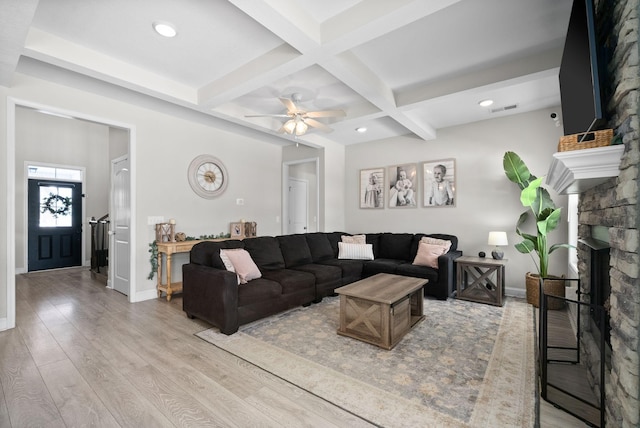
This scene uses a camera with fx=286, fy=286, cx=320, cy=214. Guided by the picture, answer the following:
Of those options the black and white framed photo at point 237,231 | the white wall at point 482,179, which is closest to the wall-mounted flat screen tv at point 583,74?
the white wall at point 482,179

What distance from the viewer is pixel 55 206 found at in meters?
6.38

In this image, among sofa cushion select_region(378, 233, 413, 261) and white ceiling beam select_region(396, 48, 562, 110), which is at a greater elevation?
white ceiling beam select_region(396, 48, 562, 110)

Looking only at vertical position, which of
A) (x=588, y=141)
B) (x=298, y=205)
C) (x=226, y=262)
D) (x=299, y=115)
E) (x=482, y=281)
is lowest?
(x=482, y=281)

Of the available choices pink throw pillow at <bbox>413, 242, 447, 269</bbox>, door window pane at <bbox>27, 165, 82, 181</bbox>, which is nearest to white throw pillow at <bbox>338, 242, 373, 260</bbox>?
pink throw pillow at <bbox>413, 242, 447, 269</bbox>

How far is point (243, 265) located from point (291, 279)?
0.60m

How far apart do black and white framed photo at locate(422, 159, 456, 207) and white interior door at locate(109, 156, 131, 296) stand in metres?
4.82

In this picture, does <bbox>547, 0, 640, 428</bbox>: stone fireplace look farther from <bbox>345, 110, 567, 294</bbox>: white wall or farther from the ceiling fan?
<bbox>345, 110, 567, 294</bbox>: white wall

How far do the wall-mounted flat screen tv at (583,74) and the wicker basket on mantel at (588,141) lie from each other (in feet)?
0.29

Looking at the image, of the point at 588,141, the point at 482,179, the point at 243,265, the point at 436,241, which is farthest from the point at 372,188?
the point at 588,141

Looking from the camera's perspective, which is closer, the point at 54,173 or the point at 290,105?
the point at 290,105

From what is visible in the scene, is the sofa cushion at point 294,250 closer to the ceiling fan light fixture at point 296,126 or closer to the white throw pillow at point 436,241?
the ceiling fan light fixture at point 296,126

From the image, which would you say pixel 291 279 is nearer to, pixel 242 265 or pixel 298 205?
pixel 242 265

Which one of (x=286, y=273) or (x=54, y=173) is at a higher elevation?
(x=54, y=173)

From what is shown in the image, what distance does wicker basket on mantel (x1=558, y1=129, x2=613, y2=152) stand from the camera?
1.50 m
